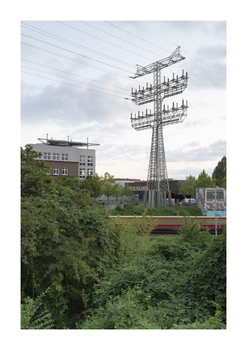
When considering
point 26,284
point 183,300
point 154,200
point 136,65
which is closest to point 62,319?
point 26,284

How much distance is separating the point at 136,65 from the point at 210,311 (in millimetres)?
28697

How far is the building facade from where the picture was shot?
160 ft

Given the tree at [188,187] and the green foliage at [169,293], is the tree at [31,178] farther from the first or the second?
the tree at [188,187]

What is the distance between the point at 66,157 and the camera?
169ft

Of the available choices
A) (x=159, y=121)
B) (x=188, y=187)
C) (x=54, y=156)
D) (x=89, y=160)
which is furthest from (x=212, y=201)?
(x=89, y=160)

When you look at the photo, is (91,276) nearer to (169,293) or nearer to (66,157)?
(169,293)

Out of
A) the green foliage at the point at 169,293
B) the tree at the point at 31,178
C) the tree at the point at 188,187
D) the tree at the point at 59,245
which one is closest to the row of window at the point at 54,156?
the tree at the point at 188,187

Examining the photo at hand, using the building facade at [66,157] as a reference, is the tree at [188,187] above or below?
below

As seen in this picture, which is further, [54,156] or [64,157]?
[64,157]

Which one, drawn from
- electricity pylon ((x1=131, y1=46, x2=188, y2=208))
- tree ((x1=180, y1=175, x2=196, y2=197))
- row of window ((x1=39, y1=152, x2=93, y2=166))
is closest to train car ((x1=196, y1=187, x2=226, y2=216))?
electricity pylon ((x1=131, y1=46, x2=188, y2=208))

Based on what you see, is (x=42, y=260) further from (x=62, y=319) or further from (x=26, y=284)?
(x=62, y=319)

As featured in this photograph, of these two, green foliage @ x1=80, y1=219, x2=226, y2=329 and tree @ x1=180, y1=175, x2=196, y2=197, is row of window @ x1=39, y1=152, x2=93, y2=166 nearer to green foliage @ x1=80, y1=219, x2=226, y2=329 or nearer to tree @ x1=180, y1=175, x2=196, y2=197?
tree @ x1=180, y1=175, x2=196, y2=197

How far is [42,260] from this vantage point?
451 cm

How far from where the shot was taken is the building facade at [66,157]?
160ft
